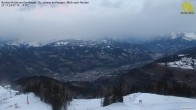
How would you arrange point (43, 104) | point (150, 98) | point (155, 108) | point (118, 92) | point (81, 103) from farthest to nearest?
point (81, 103) < point (43, 104) < point (118, 92) < point (150, 98) < point (155, 108)

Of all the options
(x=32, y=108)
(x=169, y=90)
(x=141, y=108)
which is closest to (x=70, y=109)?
(x=32, y=108)

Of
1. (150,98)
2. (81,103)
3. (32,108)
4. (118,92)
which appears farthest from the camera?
(81,103)

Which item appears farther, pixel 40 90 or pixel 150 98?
pixel 40 90

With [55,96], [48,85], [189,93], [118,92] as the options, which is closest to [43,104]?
[55,96]

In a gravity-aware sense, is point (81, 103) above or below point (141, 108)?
below

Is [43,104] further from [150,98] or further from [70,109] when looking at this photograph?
[150,98]

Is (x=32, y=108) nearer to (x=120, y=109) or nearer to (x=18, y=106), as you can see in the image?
(x=18, y=106)
